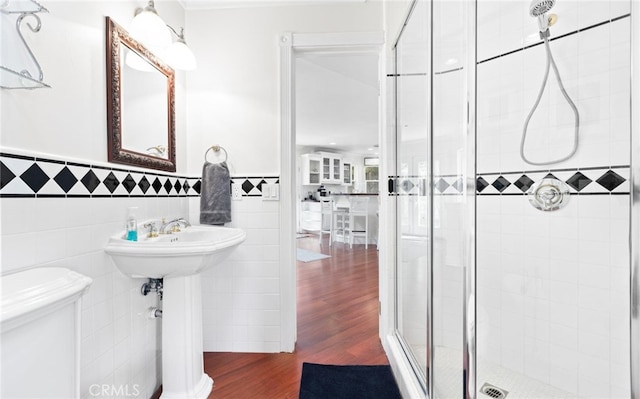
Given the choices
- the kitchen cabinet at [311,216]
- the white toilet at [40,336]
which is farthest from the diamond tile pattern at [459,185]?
the kitchen cabinet at [311,216]

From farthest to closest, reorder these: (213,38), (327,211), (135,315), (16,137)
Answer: (327,211), (213,38), (135,315), (16,137)

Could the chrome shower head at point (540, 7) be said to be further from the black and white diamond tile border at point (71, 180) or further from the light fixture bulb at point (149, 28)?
the black and white diamond tile border at point (71, 180)

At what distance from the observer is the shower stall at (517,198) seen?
1.11 metres

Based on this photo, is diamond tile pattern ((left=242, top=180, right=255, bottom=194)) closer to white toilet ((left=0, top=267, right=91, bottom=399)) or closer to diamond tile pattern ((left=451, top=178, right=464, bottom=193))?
white toilet ((left=0, top=267, right=91, bottom=399))

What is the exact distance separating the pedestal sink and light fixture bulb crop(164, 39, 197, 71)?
3.15 ft

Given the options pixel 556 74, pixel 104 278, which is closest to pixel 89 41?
pixel 104 278

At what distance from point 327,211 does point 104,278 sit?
209 inches

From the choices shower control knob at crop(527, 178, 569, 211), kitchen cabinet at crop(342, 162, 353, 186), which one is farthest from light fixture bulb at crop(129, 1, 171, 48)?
kitchen cabinet at crop(342, 162, 353, 186)

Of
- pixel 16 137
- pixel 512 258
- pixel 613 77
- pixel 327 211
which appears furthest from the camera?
pixel 327 211

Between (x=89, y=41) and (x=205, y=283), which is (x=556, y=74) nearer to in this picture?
(x=89, y=41)

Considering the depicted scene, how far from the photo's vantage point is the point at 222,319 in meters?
1.78

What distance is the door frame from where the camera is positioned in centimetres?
174

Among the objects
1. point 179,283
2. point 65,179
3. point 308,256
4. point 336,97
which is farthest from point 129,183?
point 308,256

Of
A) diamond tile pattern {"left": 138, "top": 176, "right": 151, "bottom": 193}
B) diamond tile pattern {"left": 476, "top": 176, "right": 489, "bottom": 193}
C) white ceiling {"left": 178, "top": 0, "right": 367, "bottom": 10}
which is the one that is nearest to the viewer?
diamond tile pattern {"left": 138, "top": 176, "right": 151, "bottom": 193}
